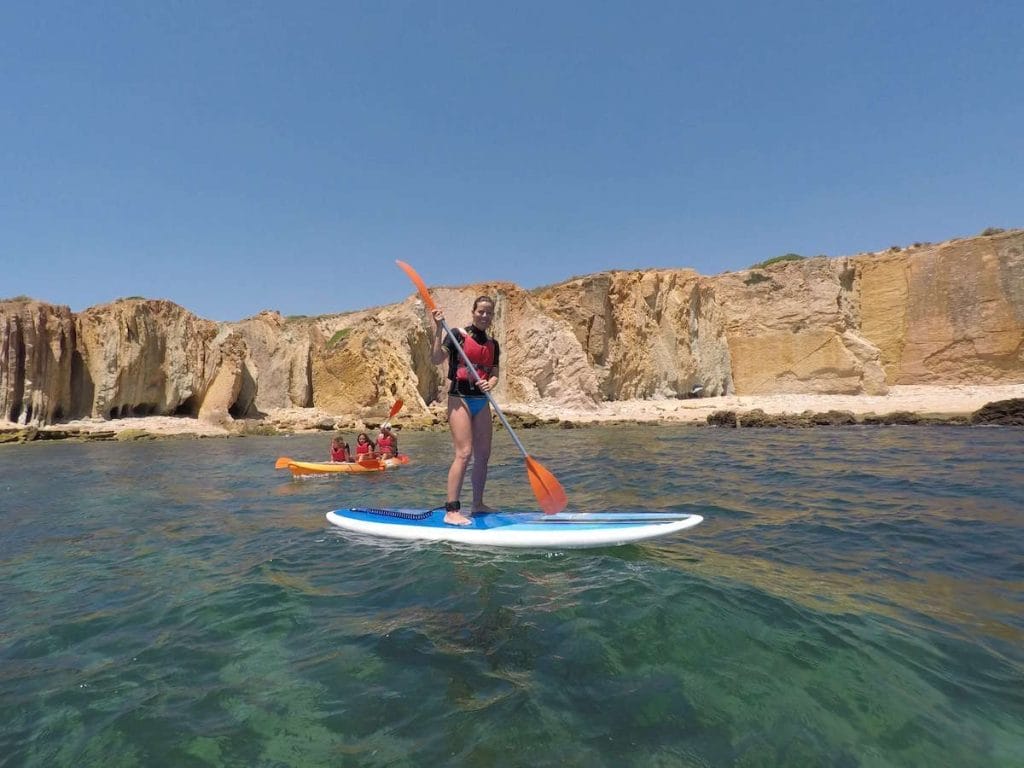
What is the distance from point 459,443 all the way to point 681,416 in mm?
22210

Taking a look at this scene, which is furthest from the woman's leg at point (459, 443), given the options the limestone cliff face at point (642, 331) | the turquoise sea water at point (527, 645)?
the limestone cliff face at point (642, 331)

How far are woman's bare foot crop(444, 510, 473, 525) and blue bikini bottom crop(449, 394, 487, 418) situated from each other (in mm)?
904

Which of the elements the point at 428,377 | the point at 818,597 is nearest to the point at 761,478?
the point at 818,597

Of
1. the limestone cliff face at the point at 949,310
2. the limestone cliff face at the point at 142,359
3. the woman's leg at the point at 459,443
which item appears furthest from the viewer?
the limestone cliff face at the point at 949,310

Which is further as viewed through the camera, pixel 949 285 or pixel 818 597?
pixel 949 285

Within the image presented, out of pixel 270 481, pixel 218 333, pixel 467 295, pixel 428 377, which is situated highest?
pixel 467 295

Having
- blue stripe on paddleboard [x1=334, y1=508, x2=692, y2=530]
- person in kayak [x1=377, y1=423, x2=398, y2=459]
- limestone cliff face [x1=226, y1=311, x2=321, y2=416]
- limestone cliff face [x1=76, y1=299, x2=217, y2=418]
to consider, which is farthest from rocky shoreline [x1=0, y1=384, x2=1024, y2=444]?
blue stripe on paddleboard [x1=334, y1=508, x2=692, y2=530]

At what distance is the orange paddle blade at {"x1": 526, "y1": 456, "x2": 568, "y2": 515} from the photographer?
5.10m

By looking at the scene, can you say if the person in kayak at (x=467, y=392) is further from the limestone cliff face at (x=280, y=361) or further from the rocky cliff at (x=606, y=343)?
the limestone cliff face at (x=280, y=361)

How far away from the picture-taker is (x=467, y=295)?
1330 inches

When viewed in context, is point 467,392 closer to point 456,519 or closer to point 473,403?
point 473,403

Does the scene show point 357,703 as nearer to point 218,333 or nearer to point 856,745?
point 856,745

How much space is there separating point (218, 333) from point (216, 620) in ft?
107

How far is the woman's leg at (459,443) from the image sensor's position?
4.91 meters
